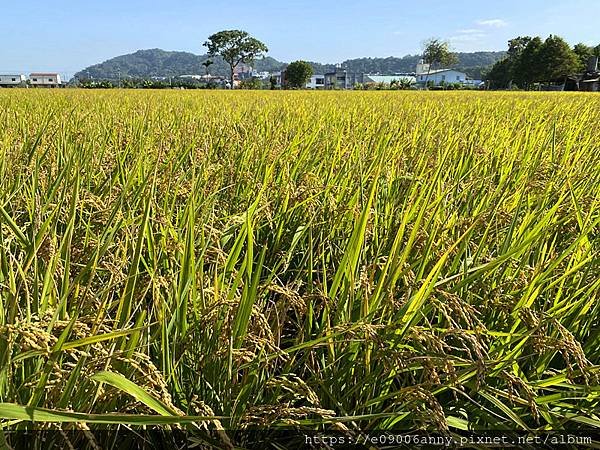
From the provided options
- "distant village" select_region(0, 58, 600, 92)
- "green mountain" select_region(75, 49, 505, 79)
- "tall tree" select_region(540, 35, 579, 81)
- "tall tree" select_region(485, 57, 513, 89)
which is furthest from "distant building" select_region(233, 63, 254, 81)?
"green mountain" select_region(75, 49, 505, 79)

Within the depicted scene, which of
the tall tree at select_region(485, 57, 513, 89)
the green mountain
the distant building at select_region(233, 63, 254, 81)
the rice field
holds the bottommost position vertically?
the rice field

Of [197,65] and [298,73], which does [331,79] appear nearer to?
[298,73]

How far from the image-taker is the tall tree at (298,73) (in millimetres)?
49812

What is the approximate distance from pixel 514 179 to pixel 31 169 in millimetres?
1424

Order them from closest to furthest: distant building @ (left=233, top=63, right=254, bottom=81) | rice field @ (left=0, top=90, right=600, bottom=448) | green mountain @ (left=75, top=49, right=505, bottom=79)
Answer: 1. rice field @ (left=0, top=90, right=600, bottom=448)
2. distant building @ (left=233, top=63, right=254, bottom=81)
3. green mountain @ (left=75, top=49, right=505, bottom=79)

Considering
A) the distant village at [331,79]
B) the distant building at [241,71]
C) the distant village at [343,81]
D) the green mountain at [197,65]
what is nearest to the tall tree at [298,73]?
the distant village at [331,79]

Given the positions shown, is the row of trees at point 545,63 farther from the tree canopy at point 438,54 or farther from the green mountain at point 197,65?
the green mountain at point 197,65

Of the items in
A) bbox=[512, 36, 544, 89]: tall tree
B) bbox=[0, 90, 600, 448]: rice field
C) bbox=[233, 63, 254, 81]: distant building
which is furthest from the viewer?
bbox=[233, 63, 254, 81]: distant building

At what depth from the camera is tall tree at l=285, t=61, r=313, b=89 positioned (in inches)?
1961

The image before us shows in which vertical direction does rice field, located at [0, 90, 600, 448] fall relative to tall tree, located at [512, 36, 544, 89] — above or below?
below

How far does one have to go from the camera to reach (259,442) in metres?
0.63

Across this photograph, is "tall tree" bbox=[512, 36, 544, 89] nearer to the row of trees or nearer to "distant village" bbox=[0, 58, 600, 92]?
the row of trees

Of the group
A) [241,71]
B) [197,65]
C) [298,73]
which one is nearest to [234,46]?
[298,73]

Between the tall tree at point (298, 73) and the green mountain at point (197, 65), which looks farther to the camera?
the green mountain at point (197, 65)
